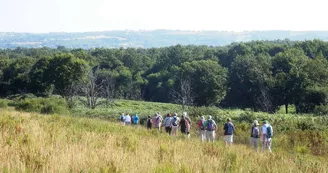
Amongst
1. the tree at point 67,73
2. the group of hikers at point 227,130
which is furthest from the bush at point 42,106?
the tree at point 67,73

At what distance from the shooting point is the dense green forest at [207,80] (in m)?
59.7

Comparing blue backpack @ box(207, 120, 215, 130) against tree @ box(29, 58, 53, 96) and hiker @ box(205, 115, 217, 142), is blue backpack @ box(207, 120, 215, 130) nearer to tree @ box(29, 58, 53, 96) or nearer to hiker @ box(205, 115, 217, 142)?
hiker @ box(205, 115, 217, 142)

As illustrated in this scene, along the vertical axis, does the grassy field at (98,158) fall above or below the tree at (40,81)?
above

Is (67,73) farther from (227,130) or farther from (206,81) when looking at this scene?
(227,130)

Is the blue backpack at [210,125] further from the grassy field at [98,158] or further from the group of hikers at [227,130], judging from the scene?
the grassy field at [98,158]

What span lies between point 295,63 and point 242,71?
1109 cm

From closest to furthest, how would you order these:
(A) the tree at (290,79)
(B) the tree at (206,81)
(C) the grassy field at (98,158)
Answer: (C) the grassy field at (98,158)
(A) the tree at (290,79)
(B) the tree at (206,81)

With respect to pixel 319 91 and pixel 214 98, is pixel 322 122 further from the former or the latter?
pixel 214 98

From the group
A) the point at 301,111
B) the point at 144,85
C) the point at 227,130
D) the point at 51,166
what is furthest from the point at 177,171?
the point at 144,85

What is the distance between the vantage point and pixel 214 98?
66.8m

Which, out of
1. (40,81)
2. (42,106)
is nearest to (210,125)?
(42,106)

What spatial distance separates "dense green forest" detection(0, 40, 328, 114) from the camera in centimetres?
5972

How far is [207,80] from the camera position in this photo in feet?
223

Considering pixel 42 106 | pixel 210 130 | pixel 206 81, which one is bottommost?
pixel 206 81
